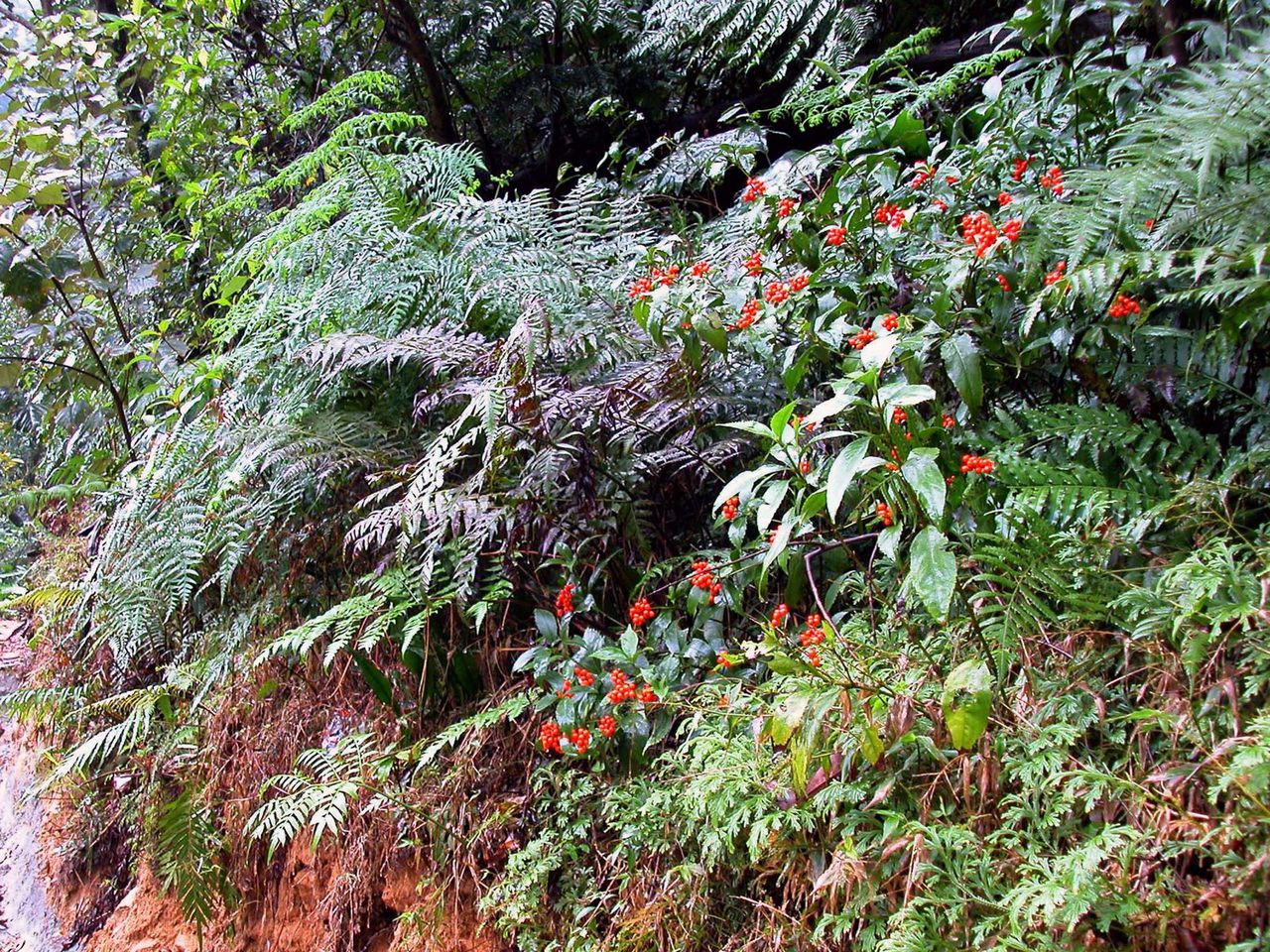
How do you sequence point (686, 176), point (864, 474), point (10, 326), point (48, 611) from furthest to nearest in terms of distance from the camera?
point (10, 326), point (48, 611), point (686, 176), point (864, 474)

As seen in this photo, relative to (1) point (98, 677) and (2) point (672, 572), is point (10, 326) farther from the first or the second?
(2) point (672, 572)

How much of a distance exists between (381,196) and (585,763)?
2111 millimetres

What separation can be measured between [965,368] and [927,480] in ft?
1.47

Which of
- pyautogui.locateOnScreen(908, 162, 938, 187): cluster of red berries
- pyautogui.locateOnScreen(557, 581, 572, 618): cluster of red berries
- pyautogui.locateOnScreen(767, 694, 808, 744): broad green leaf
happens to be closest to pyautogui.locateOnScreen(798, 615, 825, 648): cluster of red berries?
pyautogui.locateOnScreen(767, 694, 808, 744): broad green leaf

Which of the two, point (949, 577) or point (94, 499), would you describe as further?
point (94, 499)

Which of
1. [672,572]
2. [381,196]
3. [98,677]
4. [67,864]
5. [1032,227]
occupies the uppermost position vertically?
[381,196]

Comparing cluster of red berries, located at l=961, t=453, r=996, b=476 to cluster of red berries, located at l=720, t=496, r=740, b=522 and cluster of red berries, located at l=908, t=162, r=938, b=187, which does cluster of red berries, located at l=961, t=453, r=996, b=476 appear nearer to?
cluster of red berries, located at l=720, t=496, r=740, b=522

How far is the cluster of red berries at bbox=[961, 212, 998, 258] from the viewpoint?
6.22 ft

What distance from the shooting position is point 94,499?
13.8 ft

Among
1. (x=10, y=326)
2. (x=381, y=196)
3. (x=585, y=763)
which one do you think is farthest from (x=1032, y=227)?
(x=10, y=326)

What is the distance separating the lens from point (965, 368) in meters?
1.78

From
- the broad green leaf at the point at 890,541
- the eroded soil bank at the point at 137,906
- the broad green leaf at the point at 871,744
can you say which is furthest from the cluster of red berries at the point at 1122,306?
the eroded soil bank at the point at 137,906

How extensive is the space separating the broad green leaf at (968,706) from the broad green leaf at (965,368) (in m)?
0.58

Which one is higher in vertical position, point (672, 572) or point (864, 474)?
point (864, 474)
